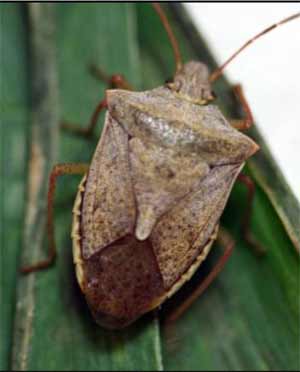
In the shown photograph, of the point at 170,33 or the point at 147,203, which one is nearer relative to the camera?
the point at 147,203

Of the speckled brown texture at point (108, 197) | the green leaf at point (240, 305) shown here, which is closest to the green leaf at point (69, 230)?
the green leaf at point (240, 305)

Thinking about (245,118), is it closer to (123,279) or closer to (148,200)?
(148,200)

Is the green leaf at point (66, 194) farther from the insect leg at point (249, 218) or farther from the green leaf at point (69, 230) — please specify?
the insect leg at point (249, 218)

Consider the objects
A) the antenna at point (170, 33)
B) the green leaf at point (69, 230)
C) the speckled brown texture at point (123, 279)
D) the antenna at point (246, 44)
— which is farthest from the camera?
the antenna at point (170, 33)

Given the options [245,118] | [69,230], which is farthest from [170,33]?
[69,230]

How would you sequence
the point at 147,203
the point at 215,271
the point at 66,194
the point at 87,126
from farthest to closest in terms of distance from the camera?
1. the point at 87,126
2. the point at 66,194
3. the point at 215,271
4. the point at 147,203

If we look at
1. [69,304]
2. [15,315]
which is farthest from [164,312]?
[15,315]
